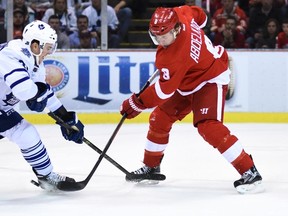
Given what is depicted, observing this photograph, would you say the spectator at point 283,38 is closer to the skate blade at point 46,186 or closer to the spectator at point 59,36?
the spectator at point 59,36

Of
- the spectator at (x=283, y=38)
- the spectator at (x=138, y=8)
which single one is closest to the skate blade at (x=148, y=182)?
the spectator at (x=283, y=38)

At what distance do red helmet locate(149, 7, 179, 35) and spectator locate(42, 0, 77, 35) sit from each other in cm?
376

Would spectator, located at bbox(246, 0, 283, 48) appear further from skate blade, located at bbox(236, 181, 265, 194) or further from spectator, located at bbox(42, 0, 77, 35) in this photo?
skate blade, located at bbox(236, 181, 265, 194)

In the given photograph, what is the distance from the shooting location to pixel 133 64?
7477mm

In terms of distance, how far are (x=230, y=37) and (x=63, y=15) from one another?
62.9 inches

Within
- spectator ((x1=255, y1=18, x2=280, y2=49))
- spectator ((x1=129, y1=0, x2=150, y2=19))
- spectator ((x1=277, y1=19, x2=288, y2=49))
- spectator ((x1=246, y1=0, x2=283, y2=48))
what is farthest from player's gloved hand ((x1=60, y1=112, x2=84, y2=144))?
spectator ((x1=129, y1=0, x2=150, y2=19))

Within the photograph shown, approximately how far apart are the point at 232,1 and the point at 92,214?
186 inches

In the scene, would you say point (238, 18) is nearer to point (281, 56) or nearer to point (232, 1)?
point (232, 1)

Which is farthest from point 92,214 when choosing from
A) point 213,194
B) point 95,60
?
point 95,60

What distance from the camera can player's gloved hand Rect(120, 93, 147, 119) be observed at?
4336mm

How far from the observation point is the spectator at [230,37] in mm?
7820

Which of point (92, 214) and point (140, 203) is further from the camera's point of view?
point (140, 203)

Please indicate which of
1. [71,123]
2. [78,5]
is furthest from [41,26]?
[78,5]

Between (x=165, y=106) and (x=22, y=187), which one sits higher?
(x=165, y=106)
